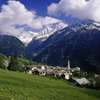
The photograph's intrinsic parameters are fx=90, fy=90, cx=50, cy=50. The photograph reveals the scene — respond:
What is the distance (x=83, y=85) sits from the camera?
58.5 meters

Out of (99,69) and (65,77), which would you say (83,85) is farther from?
(65,77)

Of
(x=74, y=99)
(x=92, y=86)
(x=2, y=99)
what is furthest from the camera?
(x=92, y=86)

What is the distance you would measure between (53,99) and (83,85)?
44.6 metres

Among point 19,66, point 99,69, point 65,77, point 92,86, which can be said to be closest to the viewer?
point 99,69

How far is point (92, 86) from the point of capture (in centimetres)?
5703

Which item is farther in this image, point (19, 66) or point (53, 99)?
point (19, 66)

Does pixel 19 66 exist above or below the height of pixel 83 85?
above

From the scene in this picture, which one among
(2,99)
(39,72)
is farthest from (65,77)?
(2,99)

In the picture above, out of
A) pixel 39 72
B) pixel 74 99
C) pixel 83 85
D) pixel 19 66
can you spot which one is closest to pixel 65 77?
pixel 39 72

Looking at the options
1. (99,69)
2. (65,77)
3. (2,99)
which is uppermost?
(99,69)

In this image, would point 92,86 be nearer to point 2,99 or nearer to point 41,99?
point 41,99

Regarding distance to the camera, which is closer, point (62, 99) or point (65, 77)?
point (62, 99)

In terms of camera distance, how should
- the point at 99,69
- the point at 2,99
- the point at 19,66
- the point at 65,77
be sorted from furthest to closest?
the point at 65,77, the point at 19,66, the point at 99,69, the point at 2,99

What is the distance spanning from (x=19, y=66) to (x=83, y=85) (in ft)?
191
